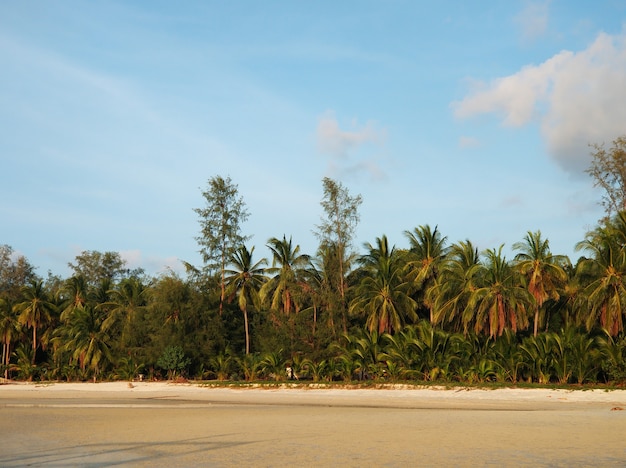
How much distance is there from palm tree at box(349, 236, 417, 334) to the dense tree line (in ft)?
0.28

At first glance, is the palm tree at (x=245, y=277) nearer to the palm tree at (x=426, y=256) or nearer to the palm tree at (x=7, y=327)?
the palm tree at (x=426, y=256)

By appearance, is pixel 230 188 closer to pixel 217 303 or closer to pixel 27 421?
pixel 217 303

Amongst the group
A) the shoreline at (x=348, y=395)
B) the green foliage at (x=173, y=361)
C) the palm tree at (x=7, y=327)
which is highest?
the palm tree at (x=7, y=327)

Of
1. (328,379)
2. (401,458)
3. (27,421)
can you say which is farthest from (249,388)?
(401,458)

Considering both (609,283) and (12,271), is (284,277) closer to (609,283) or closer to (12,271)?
(609,283)

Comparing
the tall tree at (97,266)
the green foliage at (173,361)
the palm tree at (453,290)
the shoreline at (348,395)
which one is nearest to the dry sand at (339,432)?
the shoreline at (348,395)

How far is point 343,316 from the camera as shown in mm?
41500

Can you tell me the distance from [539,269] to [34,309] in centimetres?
4006

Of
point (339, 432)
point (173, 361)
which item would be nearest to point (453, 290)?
point (173, 361)

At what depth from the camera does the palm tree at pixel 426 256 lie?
42.2 meters

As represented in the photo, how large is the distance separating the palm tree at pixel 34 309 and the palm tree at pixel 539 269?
38.9 metres

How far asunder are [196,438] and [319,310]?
27.9 metres

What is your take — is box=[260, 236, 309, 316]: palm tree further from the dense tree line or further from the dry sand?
the dry sand

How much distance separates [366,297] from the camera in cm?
4044
